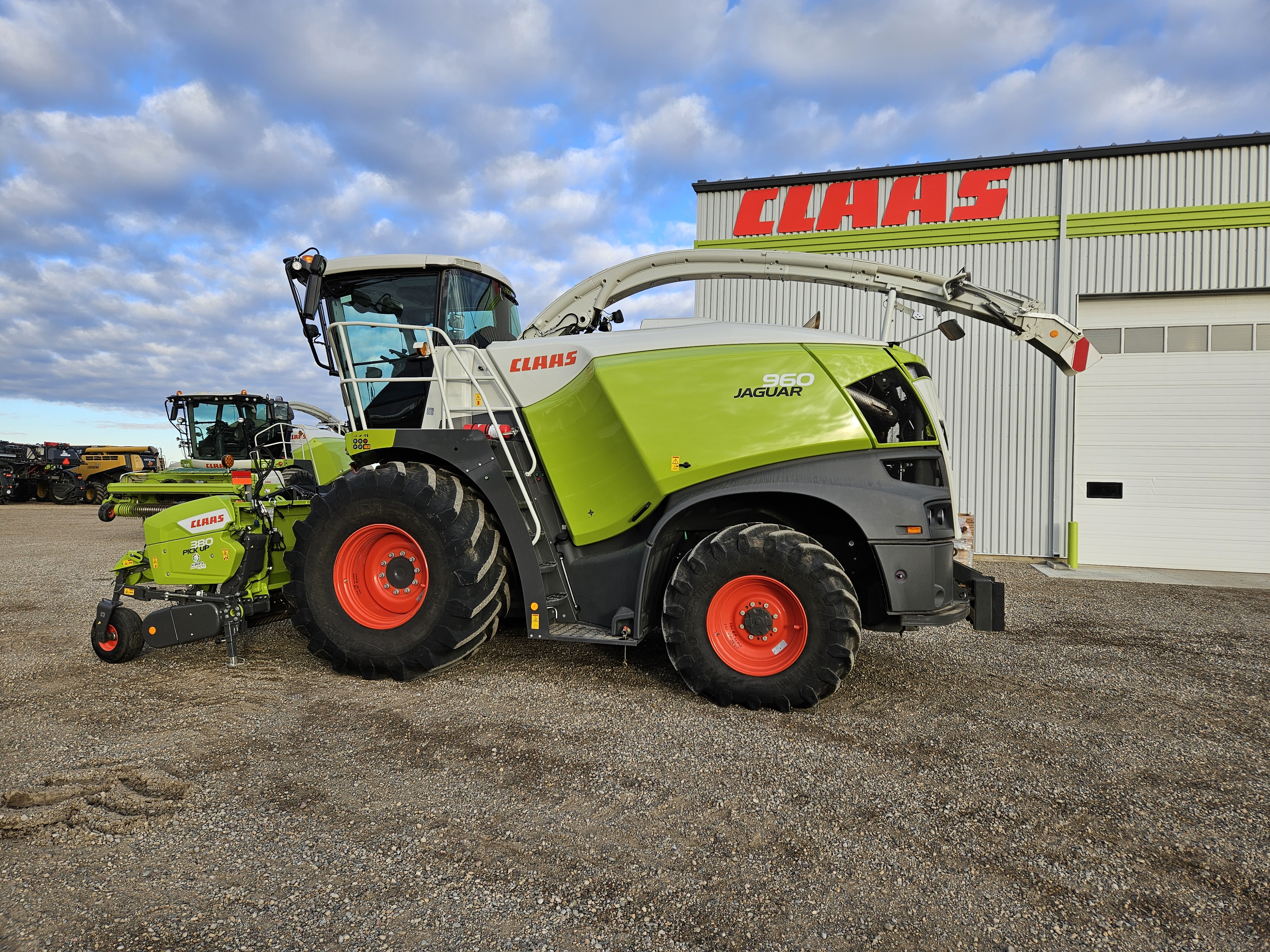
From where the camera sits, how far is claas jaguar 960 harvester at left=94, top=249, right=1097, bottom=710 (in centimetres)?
389

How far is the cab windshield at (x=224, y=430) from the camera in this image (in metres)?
16.1

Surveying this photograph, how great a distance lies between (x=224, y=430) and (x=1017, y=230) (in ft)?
54.3

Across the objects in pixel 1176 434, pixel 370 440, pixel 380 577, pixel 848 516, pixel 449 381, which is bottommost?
pixel 380 577

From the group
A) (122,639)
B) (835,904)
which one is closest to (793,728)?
(835,904)

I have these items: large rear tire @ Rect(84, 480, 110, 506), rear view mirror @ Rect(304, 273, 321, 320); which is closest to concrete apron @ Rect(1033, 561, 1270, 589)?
rear view mirror @ Rect(304, 273, 321, 320)

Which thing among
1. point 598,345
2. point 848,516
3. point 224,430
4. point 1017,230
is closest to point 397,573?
point 598,345

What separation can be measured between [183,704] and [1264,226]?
14245mm

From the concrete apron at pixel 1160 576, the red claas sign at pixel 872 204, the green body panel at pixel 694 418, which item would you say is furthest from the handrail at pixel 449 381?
the red claas sign at pixel 872 204

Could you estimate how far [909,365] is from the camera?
4160 millimetres

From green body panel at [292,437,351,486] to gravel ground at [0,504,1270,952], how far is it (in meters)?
4.17

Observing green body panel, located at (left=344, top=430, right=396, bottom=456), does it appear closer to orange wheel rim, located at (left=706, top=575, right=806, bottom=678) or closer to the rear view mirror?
the rear view mirror

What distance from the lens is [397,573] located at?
4457 mm

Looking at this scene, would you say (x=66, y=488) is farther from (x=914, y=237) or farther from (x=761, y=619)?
(x=761, y=619)

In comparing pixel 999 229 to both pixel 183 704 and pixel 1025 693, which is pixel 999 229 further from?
pixel 183 704
